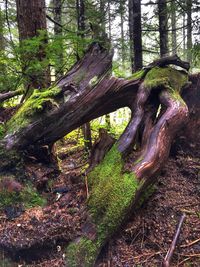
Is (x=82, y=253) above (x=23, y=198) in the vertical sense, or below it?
below

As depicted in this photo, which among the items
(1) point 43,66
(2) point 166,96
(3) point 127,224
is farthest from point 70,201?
(1) point 43,66

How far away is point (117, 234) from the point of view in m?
3.32

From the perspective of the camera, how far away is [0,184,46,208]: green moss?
12.1 feet

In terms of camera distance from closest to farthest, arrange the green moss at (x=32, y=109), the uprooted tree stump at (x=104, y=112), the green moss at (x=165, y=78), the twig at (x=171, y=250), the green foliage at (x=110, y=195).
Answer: the twig at (x=171, y=250) → the green foliage at (x=110, y=195) → the uprooted tree stump at (x=104, y=112) → the green moss at (x=32, y=109) → the green moss at (x=165, y=78)

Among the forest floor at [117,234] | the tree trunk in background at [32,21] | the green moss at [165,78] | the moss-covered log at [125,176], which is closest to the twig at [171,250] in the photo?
the forest floor at [117,234]

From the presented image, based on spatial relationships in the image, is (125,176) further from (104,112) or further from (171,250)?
(104,112)

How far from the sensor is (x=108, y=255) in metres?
3.12

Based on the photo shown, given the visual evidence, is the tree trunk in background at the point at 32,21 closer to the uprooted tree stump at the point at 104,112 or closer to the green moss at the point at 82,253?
the uprooted tree stump at the point at 104,112

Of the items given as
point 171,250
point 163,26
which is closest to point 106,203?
point 171,250

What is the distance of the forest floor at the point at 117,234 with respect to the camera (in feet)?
10.1

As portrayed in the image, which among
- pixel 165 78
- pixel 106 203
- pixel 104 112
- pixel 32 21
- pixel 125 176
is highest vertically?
pixel 32 21

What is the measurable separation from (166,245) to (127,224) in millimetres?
503

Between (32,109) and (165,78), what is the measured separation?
2097 mm

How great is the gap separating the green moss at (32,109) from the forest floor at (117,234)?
717 mm
